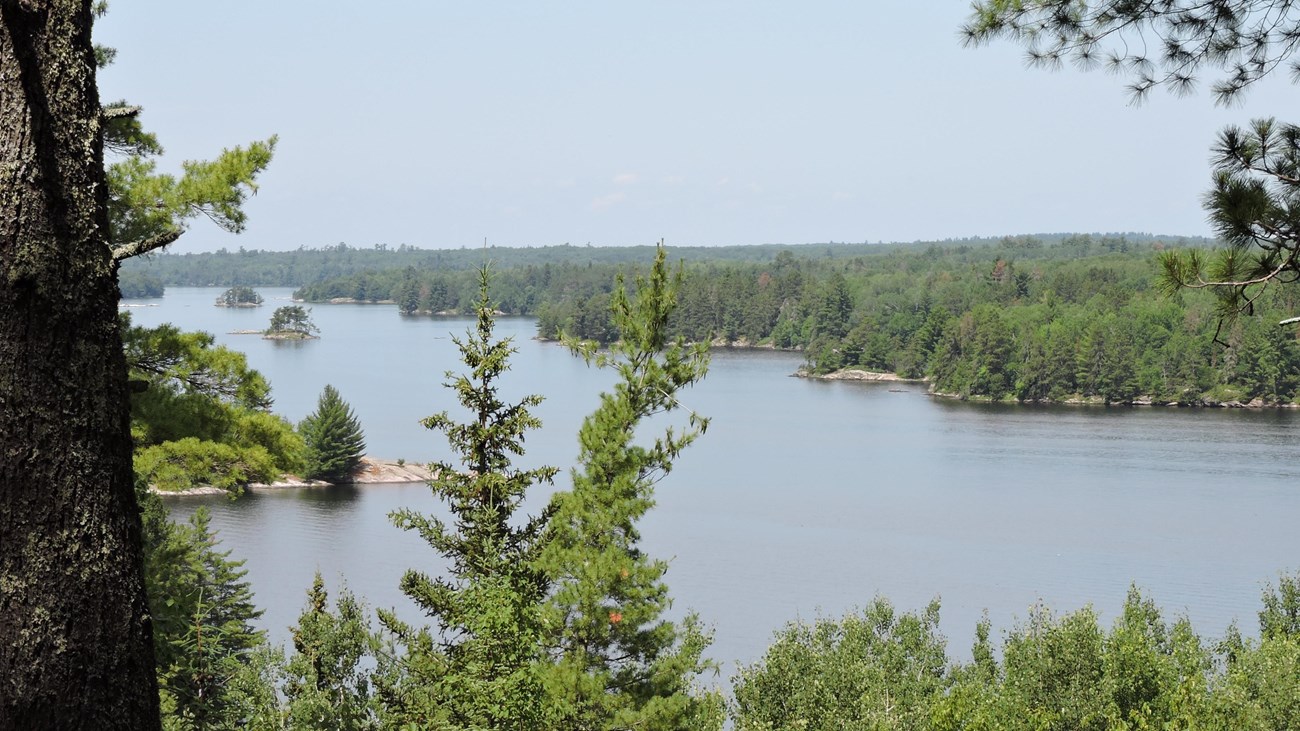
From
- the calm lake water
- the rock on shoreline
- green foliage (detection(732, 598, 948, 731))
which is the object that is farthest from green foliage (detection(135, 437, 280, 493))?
the rock on shoreline

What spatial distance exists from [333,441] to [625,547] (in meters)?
35.8

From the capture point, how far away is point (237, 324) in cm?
12550

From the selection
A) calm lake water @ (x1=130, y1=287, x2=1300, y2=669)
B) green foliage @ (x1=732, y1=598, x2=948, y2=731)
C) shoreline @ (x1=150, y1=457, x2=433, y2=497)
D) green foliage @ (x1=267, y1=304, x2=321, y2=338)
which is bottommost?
shoreline @ (x1=150, y1=457, x2=433, y2=497)

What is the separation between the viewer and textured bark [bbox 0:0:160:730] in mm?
2305

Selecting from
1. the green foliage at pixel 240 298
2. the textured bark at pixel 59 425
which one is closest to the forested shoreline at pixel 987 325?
the green foliage at pixel 240 298

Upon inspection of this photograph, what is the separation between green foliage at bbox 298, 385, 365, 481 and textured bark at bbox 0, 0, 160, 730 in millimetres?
45775

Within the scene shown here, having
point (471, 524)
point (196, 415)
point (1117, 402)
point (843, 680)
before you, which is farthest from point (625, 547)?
point (1117, 402)

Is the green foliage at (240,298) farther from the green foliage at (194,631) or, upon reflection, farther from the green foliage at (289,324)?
the green foliage at (194,631)

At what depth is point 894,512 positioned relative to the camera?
130 feet

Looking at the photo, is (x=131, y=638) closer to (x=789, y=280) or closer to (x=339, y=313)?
(x=789, y=280)

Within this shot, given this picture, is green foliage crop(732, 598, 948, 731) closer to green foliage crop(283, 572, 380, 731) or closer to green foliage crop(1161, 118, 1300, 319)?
green foliage crop(283, 572, 380, 731)

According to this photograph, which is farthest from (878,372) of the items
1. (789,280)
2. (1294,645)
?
(1294,645)

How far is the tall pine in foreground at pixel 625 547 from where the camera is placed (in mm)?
13062

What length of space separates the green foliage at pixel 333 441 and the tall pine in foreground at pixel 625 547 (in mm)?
35111
